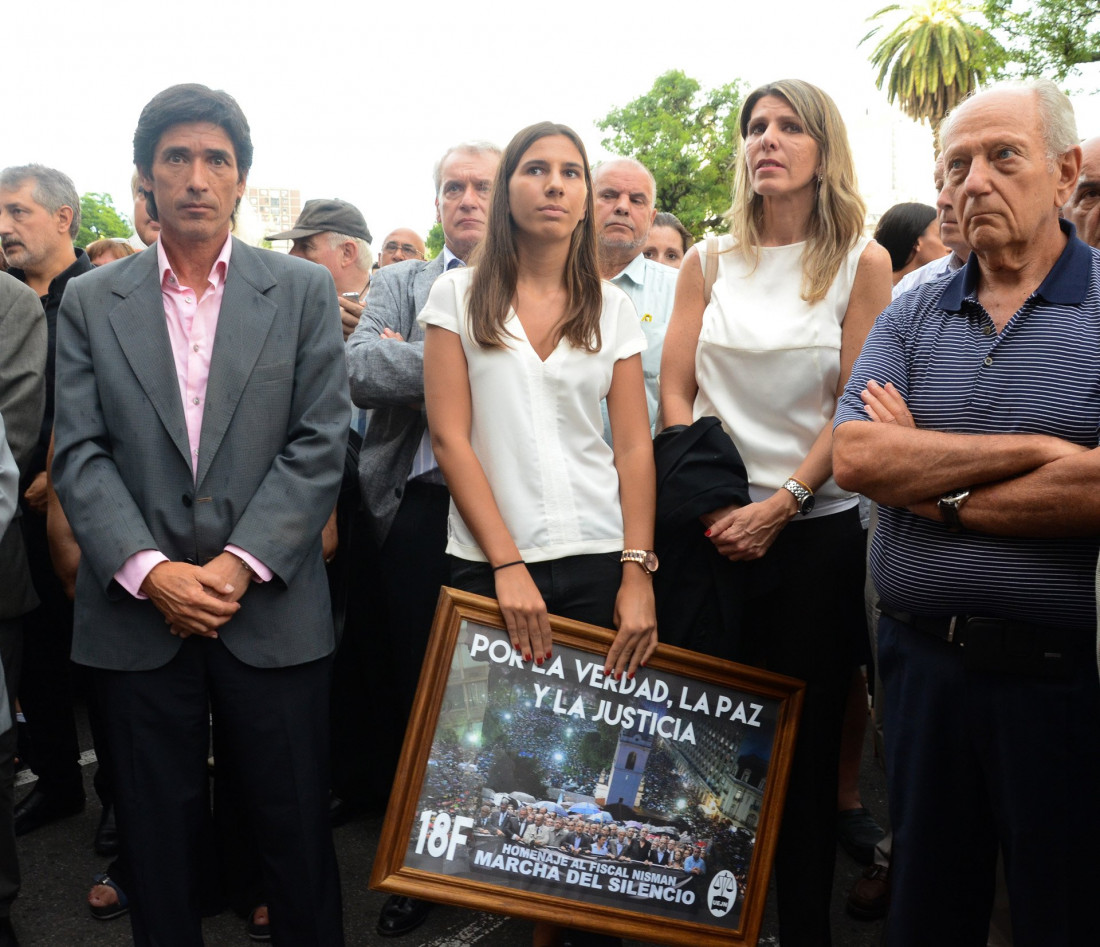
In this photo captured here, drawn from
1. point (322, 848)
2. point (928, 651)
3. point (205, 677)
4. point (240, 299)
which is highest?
point (240, 299)

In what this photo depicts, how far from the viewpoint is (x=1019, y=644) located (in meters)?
2.11

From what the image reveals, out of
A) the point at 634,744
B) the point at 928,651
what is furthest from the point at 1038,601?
the point at 634,744

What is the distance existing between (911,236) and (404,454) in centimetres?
297

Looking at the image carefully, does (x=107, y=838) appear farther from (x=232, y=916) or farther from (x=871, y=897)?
(x=871, y=897)

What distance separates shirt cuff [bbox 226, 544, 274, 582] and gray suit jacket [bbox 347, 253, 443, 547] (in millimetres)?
851

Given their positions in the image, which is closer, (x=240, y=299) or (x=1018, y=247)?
(x=1018, y=247)

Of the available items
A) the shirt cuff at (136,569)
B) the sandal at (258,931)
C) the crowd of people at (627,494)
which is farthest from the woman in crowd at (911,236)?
the sandal at (258,931)

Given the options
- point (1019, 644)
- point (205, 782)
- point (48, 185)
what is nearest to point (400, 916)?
point (205, 782)

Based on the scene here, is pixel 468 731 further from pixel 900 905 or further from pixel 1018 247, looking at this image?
pixel 1018 247

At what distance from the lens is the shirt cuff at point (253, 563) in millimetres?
2445

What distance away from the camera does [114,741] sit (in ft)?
8.15

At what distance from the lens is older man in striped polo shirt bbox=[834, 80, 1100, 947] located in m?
2.08

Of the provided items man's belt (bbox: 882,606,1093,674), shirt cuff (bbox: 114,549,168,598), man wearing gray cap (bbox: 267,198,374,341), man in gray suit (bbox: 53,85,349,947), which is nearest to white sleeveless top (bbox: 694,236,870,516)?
man's belt (bbox: 882,606,1093,674)

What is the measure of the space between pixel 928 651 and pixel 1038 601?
28 cm
